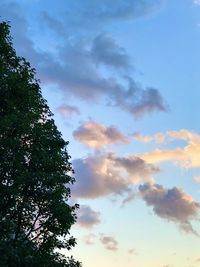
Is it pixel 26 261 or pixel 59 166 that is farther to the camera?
pixel 59 166

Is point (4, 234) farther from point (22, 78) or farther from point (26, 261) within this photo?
point (22, 78)

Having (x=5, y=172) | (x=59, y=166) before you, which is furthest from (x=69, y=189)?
(x=5, y=172)

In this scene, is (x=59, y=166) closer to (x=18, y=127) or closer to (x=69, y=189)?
(x=69, y=189)

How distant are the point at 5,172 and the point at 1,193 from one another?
1.38 metres

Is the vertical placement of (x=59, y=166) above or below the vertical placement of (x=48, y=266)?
above

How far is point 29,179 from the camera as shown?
31.2 m

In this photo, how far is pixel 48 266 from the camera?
102 ft

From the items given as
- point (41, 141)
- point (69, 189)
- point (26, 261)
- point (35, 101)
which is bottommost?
point (26, 261)

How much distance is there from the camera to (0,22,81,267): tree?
31.0 m

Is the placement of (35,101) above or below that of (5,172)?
above

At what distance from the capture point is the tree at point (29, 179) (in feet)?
102

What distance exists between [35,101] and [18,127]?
315cm

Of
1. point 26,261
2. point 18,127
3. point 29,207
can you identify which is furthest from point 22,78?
point 26,261

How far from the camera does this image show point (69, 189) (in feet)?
109
